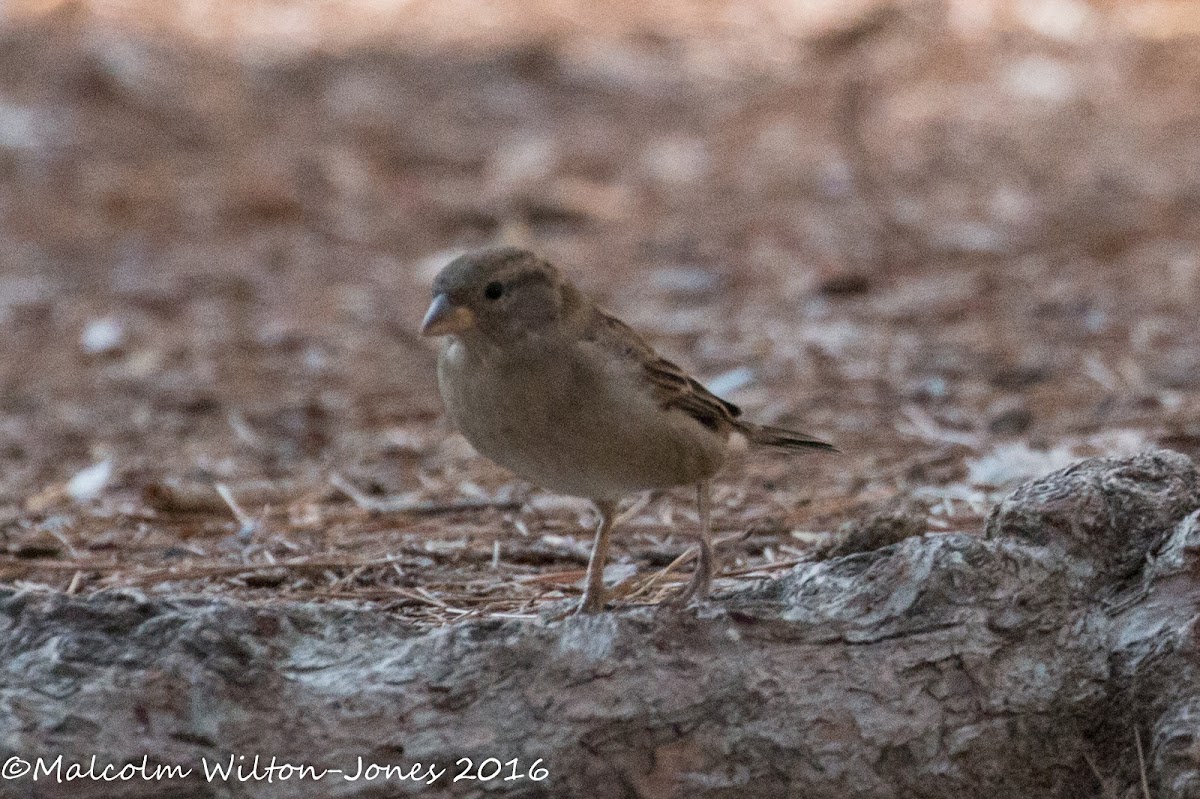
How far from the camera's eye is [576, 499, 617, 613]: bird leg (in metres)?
3.99

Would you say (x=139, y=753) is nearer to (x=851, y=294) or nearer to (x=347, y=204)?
(x=851, y=294)

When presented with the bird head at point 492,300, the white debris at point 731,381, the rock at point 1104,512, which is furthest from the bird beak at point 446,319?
the white debris at point 731,381

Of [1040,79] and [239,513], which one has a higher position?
[1040,79]

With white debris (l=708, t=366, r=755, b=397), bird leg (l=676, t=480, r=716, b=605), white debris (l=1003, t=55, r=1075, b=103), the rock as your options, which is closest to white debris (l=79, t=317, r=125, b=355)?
white debris (l=708, t=366, r=755, b=397)

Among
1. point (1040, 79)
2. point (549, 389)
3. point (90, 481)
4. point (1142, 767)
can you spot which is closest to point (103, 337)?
point (90, 481)

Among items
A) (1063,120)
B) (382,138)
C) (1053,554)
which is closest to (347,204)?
(382,138)

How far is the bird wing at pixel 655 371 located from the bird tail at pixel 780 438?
0.27 m

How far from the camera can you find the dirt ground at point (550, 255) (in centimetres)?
502

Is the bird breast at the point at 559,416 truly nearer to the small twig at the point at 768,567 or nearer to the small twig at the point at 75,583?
the small twig at the point at 768,567

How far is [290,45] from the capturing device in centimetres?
1206

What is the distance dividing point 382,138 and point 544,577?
7000 millimetres

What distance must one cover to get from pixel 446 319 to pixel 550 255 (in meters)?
4.87

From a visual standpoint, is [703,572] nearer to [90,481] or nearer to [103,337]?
[90,481]

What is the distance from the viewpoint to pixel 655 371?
14.2 feet
